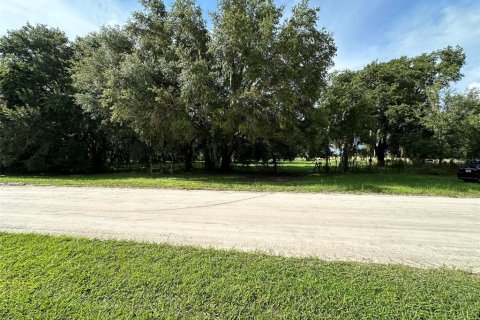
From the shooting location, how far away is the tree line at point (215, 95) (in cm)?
1302

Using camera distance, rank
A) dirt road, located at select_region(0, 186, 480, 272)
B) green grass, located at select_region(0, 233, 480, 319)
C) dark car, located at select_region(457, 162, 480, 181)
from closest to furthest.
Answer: green grass, located at select_region(0, 233, 480, 319) → dirt road, located at select_region(0, 186, 480, 272) → dark car, located at select_region(457, 162, 480, 181)

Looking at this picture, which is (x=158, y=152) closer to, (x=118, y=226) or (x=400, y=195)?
(x=118, y=226)

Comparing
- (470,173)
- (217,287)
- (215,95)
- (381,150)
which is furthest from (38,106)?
(381,150)

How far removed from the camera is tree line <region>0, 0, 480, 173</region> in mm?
13016

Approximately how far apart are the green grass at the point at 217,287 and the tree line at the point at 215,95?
10026 millimetres

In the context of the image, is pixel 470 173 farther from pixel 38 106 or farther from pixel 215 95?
pixel 38 106

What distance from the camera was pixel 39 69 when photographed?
19.5 meters

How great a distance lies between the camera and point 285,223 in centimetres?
562

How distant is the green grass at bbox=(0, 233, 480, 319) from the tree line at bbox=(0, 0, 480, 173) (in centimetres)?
1003

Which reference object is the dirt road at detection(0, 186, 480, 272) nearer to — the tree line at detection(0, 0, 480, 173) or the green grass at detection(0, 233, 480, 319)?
the green grass at detection(0, 233, 480, 319)

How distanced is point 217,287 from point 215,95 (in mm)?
11520

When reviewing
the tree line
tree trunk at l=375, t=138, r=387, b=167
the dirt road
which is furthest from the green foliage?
tree trunk at l=375, t=138, r=387, b=167

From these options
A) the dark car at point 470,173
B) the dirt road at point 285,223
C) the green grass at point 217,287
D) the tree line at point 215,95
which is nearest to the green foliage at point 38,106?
the tree line at point 215,95

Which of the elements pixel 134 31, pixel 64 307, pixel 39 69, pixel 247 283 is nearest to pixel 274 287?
pixel 247 283
